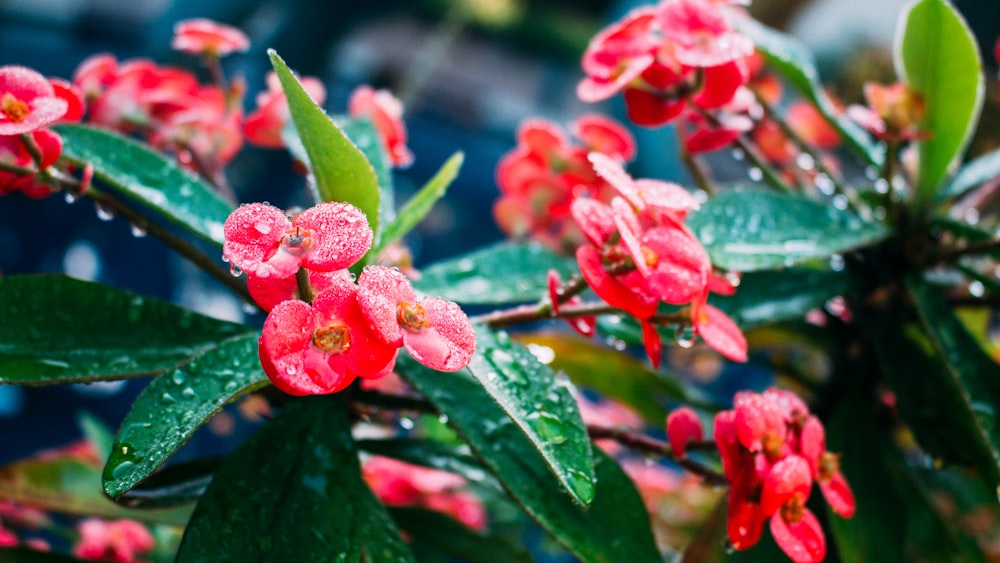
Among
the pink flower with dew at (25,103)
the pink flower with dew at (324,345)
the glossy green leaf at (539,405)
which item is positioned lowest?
the glossy green leaf at (539,405)

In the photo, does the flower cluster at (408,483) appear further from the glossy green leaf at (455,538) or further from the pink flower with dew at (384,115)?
the pink flower with dew at (384,115)

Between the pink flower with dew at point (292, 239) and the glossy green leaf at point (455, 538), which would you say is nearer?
the pink flower with dew at point (292, 239)

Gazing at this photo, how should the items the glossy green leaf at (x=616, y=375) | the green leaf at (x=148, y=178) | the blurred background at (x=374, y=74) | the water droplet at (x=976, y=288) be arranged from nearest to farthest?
the green leaf at (x=148, y=178), the water droplet at (x=976, y=288), the glossy green leaf at (x=616, y=375), the blurred background at (x=374, y=74)

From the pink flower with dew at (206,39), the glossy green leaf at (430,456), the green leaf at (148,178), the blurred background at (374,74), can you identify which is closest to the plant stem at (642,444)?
the glossy green leaf at (430,456)

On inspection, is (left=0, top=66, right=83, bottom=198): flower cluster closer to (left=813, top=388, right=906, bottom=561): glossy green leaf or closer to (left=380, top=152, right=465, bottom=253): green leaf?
(left=380, top=152, right=465, bottom=253): green leaf

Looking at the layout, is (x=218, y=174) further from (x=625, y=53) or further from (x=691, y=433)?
(x=691, y=433)

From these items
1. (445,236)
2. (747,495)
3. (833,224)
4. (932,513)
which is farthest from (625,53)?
(445,236)
